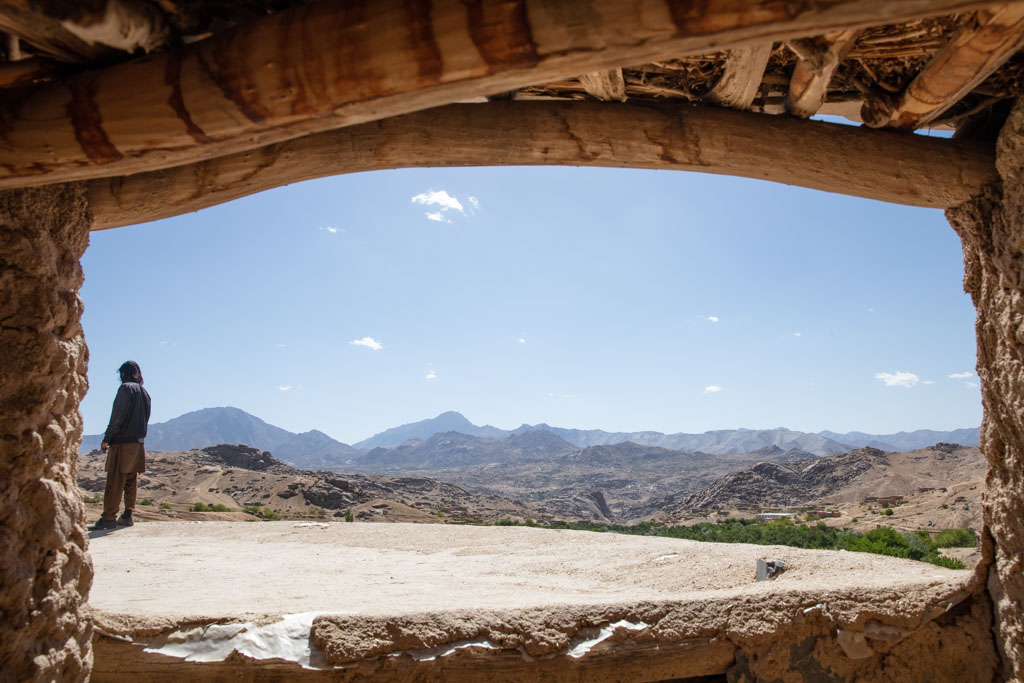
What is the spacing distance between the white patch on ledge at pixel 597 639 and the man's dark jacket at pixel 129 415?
4.04m

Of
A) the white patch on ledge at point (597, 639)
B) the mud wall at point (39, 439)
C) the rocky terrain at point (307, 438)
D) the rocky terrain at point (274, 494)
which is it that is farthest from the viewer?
the rocky terrain at point (307, 438)

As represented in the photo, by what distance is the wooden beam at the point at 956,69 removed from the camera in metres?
1.61

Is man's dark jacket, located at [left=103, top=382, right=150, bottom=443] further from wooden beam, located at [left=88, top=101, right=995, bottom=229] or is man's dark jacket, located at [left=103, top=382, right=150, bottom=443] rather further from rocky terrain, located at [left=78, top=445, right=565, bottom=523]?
rocky terrain, located at [left=78, top=445, right=565, bottom=523]

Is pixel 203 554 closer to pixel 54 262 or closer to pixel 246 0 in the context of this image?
pixel 54 262

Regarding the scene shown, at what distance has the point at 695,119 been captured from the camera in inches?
79.4

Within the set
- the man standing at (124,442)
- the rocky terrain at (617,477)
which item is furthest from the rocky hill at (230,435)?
the man standing at (124,442)

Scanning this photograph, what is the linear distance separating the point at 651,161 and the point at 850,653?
2.05m

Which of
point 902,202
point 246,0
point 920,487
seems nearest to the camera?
point 246,0

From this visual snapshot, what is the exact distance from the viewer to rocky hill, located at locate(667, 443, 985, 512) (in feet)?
63.8

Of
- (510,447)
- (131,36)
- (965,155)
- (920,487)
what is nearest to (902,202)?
(965,155)

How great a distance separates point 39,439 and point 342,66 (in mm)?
1332

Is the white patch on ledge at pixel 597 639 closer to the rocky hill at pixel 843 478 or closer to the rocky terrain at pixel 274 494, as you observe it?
the rocky terrain at pixel 274 494

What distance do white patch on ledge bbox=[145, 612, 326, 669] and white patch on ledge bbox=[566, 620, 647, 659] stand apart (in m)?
0.92

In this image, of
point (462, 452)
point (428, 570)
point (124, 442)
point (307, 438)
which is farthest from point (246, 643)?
Answer: point (307, 438)
